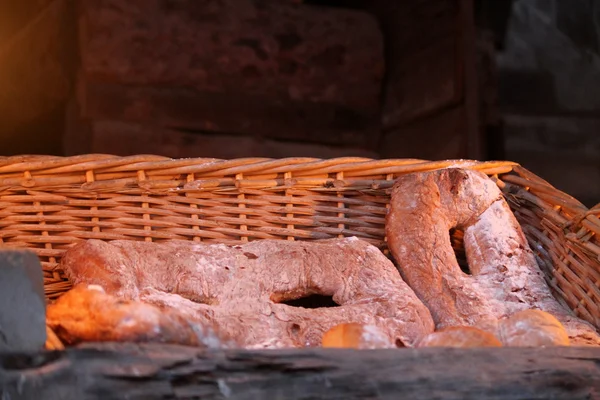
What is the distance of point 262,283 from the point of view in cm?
145

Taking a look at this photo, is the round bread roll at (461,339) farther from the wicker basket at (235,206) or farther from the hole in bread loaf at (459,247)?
the hole in bread loaf at (459,247)

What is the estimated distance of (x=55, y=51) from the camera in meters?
2.89

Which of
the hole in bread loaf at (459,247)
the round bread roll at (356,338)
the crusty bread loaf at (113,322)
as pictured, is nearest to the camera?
the crusty bread loaf at (113,322)

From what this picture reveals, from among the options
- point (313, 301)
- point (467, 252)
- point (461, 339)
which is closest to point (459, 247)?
point (467, 252)

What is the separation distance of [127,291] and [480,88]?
209 centimetres

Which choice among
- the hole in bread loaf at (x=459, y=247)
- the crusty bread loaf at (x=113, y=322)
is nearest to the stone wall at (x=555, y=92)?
the hole in bread loaf at (x=459, y=247)

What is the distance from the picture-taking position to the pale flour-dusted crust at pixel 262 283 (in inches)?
52.8

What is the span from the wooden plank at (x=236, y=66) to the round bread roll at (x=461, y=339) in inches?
78.1

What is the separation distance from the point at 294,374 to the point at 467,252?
852mm

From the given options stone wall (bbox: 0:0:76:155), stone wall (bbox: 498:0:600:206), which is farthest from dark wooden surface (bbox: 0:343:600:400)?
stone wall (bbox: 498:0:600:206)

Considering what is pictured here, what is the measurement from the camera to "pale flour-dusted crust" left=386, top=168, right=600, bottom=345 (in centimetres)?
150

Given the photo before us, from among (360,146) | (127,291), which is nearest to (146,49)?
(360,146)

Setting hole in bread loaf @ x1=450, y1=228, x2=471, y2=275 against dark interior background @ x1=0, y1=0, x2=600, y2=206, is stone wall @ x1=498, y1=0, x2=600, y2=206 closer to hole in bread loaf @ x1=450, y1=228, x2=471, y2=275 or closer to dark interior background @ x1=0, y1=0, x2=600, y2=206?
dark interior background @ x1=0, y1=0, x2=600, y2=206

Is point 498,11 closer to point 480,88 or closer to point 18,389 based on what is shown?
point 480,88
